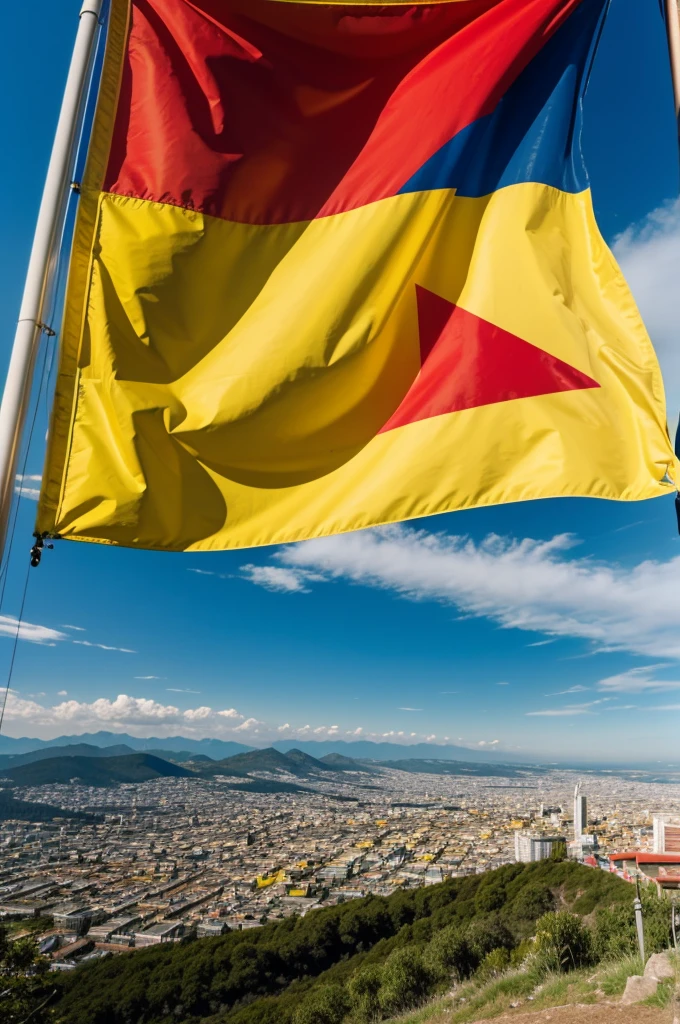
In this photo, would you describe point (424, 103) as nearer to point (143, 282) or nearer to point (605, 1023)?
point (143, 282)

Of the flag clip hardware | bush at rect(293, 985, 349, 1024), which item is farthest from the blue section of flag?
bush at rect(293, 985, 349, 1024)

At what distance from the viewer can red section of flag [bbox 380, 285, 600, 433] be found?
3.11 meters

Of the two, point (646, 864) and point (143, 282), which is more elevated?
point (143, 282)

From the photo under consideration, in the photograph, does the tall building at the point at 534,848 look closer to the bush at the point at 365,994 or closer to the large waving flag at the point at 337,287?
the bush at the point at 365,994

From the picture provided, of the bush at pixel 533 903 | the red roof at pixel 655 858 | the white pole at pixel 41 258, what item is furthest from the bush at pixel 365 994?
the white pole at pixel 41 258

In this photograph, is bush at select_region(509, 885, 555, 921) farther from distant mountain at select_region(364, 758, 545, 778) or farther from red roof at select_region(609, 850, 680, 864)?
distant mountain at select_region(364, 758, 545, 778)

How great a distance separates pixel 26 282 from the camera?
2.46m

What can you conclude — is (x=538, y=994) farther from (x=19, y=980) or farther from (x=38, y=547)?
(x=38, y=547)

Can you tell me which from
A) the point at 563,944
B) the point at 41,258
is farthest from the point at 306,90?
the point at 563,944

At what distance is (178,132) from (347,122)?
94 cm

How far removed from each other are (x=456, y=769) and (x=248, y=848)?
85206 millimetres

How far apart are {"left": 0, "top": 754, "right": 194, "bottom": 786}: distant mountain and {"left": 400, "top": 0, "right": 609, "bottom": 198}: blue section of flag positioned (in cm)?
5365

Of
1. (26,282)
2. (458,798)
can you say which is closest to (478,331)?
(26,282)

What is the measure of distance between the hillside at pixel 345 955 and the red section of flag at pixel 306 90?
1620 cm
